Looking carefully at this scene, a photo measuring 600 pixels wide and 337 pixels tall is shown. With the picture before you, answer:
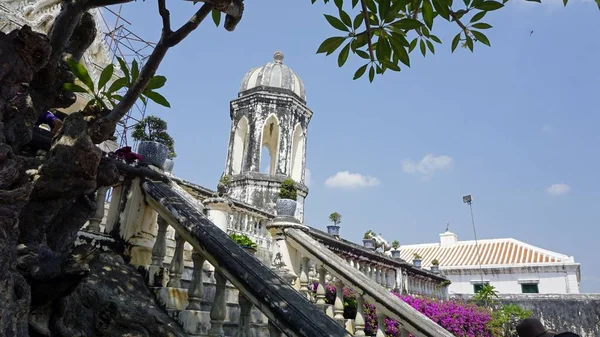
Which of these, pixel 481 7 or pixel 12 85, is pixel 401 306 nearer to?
pixel 481 7

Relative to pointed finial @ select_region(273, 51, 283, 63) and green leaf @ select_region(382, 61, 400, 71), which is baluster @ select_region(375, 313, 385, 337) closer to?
green leaf @ select_region(382, 61, 400, 71)

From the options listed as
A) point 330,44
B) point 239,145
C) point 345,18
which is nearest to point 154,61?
point 330,44

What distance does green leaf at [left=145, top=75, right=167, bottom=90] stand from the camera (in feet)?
8.66

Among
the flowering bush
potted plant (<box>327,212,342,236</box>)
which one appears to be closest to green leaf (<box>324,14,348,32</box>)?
the flowering bush

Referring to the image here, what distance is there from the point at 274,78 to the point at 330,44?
15685mm

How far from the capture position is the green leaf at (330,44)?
9.04 ft

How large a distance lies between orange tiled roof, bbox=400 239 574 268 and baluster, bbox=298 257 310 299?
22.2 meters

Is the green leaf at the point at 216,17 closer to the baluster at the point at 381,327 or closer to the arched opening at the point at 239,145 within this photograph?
the baluster at the point at 381,327

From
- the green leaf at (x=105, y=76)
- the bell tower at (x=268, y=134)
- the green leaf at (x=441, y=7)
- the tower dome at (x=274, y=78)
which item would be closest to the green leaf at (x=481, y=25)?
the green leaf at (x=441, y=7)

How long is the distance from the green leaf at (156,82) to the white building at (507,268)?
23877 millimetres

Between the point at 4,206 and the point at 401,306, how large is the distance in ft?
11.3

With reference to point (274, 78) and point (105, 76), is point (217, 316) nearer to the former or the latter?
point (105, 76)

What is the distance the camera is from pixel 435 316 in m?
7.27

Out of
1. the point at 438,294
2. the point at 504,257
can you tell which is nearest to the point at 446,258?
the point at 504,257
